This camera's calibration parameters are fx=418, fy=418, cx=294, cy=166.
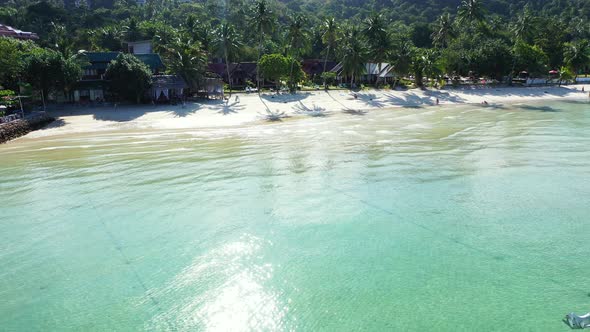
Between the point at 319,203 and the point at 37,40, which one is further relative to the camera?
the point at 37,40

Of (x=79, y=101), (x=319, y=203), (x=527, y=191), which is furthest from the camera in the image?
(x=79, y=101)

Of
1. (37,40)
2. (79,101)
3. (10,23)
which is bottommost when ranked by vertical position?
A: (79,101)

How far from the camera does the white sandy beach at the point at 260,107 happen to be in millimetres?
37219

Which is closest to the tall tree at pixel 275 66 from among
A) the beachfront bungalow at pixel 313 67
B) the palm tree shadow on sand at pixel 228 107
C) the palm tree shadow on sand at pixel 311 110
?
the palm tree shadow on sand at pixel 311 110

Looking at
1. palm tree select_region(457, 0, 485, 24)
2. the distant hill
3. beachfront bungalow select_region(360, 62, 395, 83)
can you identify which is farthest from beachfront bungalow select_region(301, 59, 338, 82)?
the distant hill

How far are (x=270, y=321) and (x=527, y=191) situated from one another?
1441 centimetres

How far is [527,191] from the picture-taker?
62.3 ft

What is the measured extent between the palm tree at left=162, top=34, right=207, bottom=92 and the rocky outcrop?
14.0 metres

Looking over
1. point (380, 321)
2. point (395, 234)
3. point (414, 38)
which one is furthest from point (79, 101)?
point (414, 38)

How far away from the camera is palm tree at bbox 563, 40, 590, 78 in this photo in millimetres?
67625

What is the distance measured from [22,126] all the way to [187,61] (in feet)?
59.2

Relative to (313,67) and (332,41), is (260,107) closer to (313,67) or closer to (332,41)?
(332,41)

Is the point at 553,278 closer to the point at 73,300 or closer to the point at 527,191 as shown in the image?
the point at 527,191

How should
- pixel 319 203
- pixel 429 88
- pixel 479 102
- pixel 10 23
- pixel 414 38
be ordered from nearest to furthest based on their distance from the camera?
pixel 319 203 → pixel 479 102 → pixel 429 88 → pixel 10 23 → pixel 414 38
